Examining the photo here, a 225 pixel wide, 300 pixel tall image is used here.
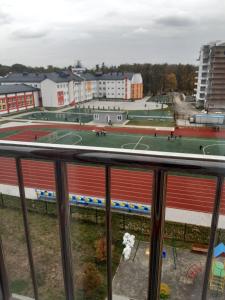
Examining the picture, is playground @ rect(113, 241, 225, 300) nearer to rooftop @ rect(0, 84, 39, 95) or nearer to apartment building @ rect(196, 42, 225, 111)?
apartment building @ rect(196, 42, 225, 111)

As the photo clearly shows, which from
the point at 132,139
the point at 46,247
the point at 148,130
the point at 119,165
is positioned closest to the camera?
the point at 119,165

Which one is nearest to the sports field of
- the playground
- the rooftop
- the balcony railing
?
the rooftop

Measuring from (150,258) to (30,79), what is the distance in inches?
390

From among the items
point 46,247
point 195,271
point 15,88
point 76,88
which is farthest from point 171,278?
point 76,88

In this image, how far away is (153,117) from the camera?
11.9 meters

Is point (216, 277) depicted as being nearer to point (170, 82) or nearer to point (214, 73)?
point (214, 73)

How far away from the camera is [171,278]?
0.84 m

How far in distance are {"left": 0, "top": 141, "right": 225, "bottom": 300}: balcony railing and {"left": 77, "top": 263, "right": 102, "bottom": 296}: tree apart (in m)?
0.15

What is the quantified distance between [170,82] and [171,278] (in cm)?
437

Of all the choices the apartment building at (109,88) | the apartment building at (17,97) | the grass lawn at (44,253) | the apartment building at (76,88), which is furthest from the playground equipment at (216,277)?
the apartment building at (109,88)

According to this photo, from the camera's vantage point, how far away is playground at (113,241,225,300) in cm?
59

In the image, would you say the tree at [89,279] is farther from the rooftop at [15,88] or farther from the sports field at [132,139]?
the sports field at [132,139]

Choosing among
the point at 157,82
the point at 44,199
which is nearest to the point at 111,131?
the point at 157,82

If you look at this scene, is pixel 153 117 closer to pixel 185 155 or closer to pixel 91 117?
pixel 91 117
